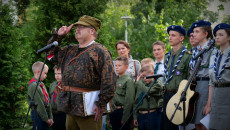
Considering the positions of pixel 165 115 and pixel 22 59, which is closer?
pixel 165 115

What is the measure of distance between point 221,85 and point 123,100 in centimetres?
220

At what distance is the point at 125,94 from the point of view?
5543 millimetres

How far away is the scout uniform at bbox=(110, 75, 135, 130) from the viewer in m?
5.41

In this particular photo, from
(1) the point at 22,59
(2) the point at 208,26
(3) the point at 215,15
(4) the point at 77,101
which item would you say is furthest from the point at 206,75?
(3) the point at 215,15

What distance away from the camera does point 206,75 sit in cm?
427

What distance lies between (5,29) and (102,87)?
379 cm

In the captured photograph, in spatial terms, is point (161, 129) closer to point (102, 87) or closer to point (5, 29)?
point (102, 87)

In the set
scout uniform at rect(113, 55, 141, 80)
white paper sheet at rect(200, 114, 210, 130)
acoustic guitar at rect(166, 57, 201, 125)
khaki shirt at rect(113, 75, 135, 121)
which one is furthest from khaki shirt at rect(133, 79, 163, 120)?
white paper sheet at rect(200, 114, 210, 130)

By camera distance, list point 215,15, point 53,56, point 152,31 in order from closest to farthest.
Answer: point 53,56 < point 152,31 < point 215,15

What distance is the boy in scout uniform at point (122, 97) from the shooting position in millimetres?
5407

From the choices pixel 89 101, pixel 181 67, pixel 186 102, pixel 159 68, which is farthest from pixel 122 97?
pixel 89 101

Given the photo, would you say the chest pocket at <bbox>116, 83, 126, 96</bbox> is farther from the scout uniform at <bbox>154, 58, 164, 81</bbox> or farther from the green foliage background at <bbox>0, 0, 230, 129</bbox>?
the green foliage background at <bbox>0, 0, 230, 129</bbox>

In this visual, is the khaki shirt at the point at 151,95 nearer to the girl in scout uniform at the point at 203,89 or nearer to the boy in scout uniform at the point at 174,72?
the boy in scout uniform at the point at 174,72

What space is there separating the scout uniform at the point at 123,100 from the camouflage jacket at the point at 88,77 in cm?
178
